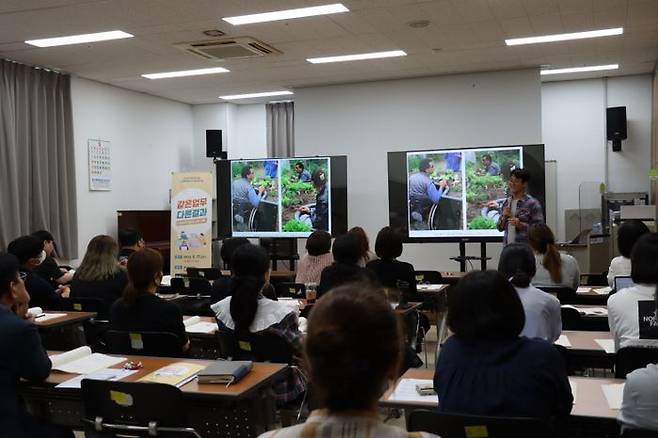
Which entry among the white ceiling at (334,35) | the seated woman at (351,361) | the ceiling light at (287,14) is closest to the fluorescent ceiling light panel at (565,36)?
the white ceiling at (334,35)

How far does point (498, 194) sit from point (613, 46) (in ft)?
7.65

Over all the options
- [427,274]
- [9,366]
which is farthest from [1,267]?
[427,274]

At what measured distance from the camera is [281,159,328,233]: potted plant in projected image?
9.15 meters

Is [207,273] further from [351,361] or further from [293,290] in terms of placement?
[351,361]

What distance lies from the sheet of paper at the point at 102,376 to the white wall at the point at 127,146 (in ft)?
22.3

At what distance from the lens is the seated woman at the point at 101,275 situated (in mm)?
4816

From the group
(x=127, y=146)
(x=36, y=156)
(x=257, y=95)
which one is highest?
(x=257, y=95)

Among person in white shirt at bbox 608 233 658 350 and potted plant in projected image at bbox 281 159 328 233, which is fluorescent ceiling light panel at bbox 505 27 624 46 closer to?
potted plant in projected image at bbox 281 159 328 233

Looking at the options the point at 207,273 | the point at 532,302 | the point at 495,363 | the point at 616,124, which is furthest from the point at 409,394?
the point at 616,124

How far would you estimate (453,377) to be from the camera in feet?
6.70

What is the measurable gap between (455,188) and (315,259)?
344 centimetres

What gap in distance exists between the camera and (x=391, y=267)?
17.3ft

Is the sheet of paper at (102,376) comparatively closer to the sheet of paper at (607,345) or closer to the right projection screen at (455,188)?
the sheet of paper at (607,345)

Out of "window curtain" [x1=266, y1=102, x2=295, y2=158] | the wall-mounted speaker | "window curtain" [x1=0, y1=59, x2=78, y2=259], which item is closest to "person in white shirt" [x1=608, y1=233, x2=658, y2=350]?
"window curtain" [x1=0, y1=59, x2=78, y2=259]
